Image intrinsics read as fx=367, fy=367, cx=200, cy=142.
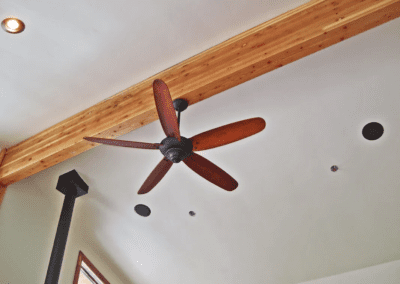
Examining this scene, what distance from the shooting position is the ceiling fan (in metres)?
2.67

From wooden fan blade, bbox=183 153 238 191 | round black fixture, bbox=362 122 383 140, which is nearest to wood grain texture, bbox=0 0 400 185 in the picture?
wooden fan blade, bbox=183 153 238 191

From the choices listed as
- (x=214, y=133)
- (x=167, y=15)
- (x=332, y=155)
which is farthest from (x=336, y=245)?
(x=167, y=15)

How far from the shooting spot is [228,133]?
2.86m

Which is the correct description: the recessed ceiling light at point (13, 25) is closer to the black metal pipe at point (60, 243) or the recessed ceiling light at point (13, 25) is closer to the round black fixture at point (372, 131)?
the black metal pipe at point (60, 243)

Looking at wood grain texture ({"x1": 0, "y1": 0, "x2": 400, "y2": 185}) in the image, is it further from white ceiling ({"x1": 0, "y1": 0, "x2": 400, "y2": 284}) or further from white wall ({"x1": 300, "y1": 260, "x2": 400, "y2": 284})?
Answer: white wall ({"x1": 300, "y1": 260, "x2": 400, "y2": 284})

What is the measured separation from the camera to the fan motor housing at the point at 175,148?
282 centimetres

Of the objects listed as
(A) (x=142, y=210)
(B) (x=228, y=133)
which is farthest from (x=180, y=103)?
(A) (x=142, y=210)

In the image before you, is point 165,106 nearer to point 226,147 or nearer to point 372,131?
point 226,147

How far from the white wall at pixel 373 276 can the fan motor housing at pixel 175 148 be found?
370 centimetres

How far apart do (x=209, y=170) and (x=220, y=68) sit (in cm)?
93

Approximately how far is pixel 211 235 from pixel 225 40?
2.91 m

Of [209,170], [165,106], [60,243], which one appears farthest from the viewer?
[60,243]

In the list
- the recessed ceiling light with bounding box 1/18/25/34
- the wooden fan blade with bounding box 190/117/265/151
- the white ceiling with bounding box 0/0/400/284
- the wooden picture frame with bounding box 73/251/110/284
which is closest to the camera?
the wooden fan blade with bounding box 190/117/265/151

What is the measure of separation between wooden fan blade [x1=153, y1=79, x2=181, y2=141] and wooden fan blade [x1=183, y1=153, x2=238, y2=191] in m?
0.29
